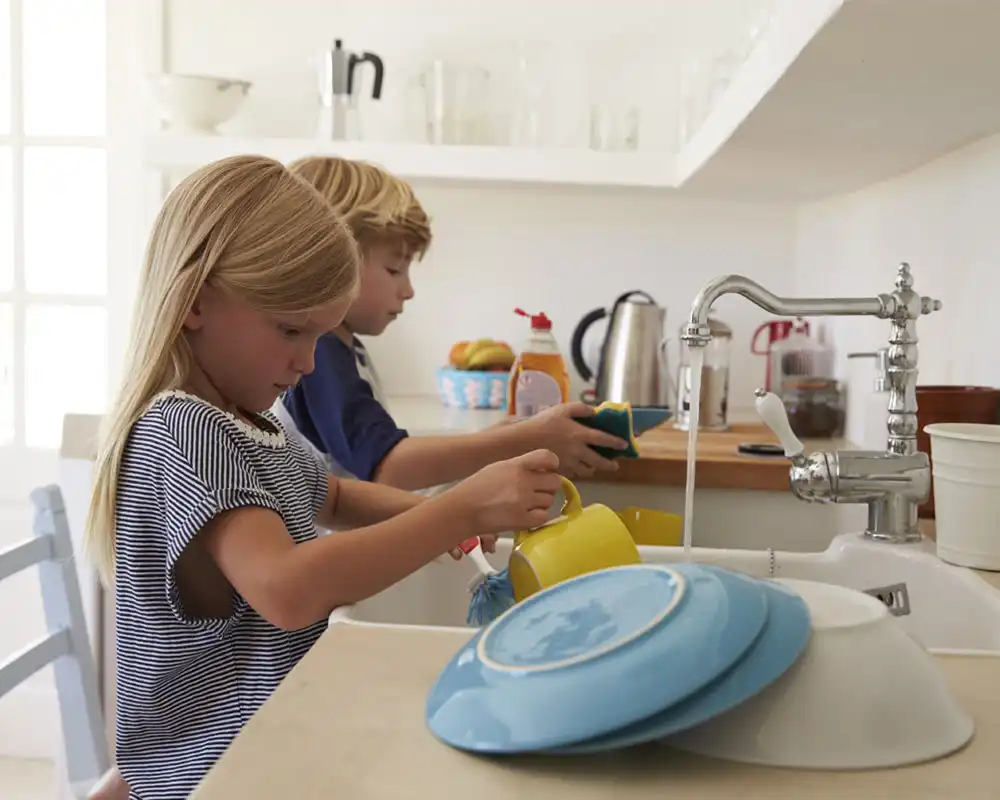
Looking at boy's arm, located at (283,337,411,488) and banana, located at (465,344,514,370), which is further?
banana, located at (465,344,514,370)

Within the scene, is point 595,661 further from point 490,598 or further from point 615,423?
point 615,423

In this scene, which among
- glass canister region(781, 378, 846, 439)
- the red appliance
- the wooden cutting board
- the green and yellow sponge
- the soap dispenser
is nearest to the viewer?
the green and yellow sponge

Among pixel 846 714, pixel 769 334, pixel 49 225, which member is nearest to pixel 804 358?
pixel 769 334

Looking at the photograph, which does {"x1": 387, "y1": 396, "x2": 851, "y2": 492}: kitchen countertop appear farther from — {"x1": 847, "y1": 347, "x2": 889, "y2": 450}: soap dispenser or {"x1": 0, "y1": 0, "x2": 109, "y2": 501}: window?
{"x1": 0, "y1": 0, "x2": 109, "y2": 501}: window

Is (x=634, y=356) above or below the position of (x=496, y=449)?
above

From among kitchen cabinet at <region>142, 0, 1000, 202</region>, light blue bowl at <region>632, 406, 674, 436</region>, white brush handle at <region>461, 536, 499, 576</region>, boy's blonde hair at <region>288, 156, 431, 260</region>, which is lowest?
white brush handle at <region>461, 536, 499, 576</region>

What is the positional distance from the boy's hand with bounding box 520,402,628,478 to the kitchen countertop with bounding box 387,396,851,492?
294 mm

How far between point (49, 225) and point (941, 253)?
2110 millimetres

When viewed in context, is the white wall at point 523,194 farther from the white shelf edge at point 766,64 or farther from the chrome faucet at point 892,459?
the chrome faucet at point 892,459

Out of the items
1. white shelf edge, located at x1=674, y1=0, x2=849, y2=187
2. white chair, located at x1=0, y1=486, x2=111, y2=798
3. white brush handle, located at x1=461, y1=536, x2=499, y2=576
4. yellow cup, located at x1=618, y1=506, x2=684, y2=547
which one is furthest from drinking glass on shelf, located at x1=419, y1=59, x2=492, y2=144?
white brush handle, located at x1=461, y1=536, x2=499, y2=576

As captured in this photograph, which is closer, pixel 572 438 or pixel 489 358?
pixel 572 438

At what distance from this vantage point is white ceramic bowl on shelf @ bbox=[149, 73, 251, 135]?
90.2 inches

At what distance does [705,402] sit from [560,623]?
1466 mm

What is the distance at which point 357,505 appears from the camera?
125 cm
